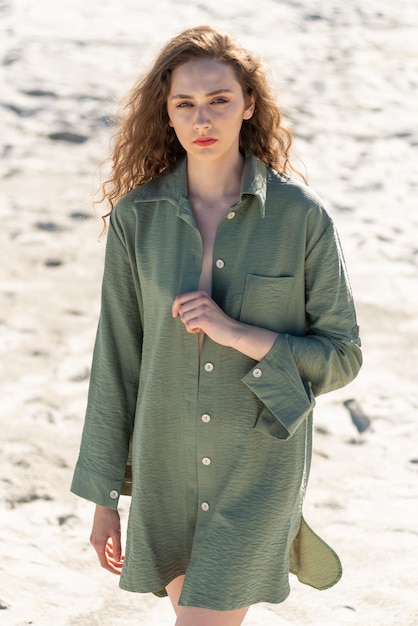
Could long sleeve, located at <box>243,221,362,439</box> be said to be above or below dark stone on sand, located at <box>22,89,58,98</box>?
above

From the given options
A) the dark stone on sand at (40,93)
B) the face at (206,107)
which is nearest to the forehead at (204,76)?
the face at (206,107)

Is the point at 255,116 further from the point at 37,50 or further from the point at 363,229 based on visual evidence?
the point at 37,50

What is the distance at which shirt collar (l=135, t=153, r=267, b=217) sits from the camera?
268 cm

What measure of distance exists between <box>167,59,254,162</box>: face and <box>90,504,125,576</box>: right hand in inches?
37.5

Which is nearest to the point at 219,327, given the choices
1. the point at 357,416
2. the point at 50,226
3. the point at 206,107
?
the point at 206,107

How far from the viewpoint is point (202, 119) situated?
2.63 metres

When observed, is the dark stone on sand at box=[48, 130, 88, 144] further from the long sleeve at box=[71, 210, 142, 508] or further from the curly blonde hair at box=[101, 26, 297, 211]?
the long sleeve at box=[71, 210, 142, 508]

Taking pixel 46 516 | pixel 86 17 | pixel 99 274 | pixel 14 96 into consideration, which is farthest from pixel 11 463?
pixel 86 17

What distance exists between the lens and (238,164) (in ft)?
9.21

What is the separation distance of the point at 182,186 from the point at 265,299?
0.37 meters

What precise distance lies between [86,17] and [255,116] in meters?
7.83

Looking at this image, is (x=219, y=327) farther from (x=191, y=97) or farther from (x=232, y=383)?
(x=191, y=97)

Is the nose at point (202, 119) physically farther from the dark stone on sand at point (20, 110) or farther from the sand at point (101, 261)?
the dark stone on sand at point (20, 110)

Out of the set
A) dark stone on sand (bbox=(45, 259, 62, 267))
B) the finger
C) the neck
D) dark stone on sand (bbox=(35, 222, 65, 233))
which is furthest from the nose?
dark stone on sand (bbox=(35, 222, 65, 233))
